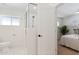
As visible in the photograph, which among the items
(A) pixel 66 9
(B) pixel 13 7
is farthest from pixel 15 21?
Answer: (A) pixel 66 9

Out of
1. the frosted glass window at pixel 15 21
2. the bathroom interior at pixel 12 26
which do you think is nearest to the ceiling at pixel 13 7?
the bathroom interior at pixel 12 26

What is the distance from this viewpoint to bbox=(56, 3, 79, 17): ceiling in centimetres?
172

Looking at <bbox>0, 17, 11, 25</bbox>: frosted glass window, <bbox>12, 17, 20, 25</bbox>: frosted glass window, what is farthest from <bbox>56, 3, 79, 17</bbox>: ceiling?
<bbox>0, 17, 11, 25</bbox>: frosted glass window

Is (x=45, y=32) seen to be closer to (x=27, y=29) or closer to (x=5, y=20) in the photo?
(x=27, y=29)

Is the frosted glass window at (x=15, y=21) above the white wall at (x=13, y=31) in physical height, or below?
above

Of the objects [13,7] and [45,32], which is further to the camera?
[45,32]

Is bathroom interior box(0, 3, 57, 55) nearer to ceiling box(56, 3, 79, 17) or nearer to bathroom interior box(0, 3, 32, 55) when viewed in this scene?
bathroom interior box(0, 3, 32, 55)

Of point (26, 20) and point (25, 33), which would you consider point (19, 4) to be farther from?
point (25, 33)

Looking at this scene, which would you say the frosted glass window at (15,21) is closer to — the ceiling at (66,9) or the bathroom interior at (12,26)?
the bathroom interior at (12,26)

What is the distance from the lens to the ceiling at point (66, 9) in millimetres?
1723

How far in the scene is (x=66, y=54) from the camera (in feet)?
5.59

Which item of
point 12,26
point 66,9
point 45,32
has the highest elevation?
point 66,9

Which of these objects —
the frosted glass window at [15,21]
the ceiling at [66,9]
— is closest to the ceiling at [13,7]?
the frosted glass window at [15,21]

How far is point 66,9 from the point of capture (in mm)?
1779
